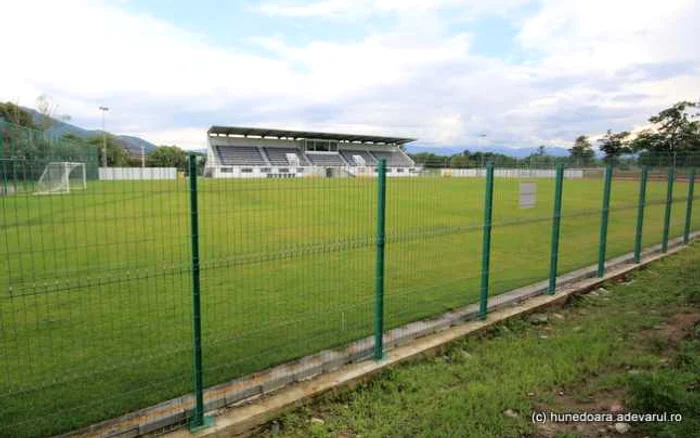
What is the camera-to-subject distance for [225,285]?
6918 mm

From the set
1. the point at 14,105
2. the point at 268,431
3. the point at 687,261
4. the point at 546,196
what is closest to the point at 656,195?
the point at 687,261

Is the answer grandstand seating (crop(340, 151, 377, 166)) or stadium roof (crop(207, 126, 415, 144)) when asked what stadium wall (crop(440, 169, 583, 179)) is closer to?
stadium roof (crop(207, 126, 415, 144))

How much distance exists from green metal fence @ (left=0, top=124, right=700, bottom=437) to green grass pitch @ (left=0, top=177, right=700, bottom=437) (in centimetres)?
2

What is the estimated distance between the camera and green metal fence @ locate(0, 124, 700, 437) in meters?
3.55

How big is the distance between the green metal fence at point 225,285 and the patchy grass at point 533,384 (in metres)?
0.59

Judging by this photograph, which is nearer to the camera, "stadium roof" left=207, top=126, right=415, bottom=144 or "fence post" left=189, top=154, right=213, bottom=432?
"fence post" left=189, top=154, right=213, bottom=432

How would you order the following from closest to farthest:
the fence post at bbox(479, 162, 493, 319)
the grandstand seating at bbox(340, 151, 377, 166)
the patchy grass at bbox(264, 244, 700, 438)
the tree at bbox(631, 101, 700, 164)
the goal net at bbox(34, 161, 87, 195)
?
the patchy grass at bbox(264, 244, 700, 438), the fence post at bbox(479, 162, 493, 319), the goal net at bbox(34, 161, 87, 195), the tree at bbox(631, 101, 700, 164), the grandstand seating at bbox(340, 151, 377, 166)

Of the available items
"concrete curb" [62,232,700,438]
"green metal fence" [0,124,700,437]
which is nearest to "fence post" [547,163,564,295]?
"green metal fence" [0,124,700,437]

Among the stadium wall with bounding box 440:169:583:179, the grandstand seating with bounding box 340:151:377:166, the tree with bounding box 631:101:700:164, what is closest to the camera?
the stadium wall with bounding box 440:169:583:179

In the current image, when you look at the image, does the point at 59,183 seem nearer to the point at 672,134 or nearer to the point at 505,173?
the point at 505,173

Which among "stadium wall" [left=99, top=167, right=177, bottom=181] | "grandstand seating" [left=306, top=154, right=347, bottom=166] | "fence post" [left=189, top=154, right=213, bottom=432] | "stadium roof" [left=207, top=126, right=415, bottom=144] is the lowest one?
"fence post" [left=189, top=154, right=213, bottom=432]

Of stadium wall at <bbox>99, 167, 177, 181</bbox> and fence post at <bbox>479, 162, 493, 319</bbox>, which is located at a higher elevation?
stadium wall at <bbox>99, 167, 177, 181</bbox>

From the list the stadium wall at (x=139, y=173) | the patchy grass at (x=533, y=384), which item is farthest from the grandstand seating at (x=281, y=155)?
the stadium wall at (x=139, y=173)

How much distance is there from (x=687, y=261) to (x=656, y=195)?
9.84 ft
